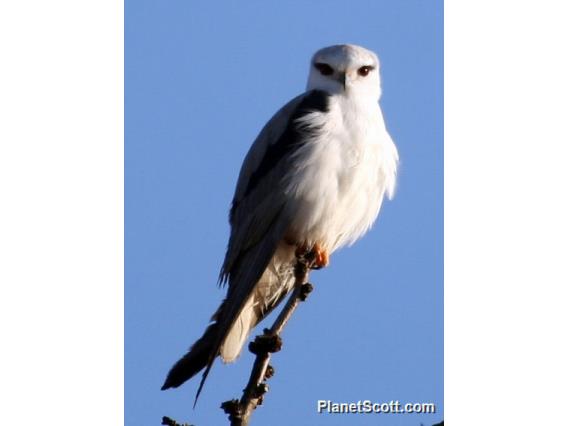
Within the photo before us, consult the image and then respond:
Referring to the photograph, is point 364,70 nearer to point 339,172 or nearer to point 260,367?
point 339,172

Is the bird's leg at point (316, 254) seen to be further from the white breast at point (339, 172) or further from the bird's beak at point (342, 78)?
the bird's beak at point (342, 78)

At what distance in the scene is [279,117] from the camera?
18.3ft

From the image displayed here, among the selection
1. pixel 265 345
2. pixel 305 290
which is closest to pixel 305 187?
pixel 305 290

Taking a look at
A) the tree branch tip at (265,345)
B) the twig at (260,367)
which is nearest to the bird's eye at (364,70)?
the twig at (260,367)

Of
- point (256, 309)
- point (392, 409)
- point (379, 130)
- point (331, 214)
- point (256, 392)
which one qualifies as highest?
point (379, 130)

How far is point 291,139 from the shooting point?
5371 mm

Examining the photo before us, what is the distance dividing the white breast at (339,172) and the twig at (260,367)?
0.93m

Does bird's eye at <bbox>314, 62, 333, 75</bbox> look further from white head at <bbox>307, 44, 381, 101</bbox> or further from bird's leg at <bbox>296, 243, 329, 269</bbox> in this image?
bird's leg at <bbox>296, 243, 329, 269</bbox>

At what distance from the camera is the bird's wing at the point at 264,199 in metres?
5.21

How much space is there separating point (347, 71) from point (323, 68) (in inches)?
7.3

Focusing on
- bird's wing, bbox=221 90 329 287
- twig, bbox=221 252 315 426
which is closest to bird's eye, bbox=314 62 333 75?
bird's wing, bbox=221 90 329 287

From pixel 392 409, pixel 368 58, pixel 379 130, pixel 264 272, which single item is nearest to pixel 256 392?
pixel 392 409

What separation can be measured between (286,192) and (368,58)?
40.1 inches
